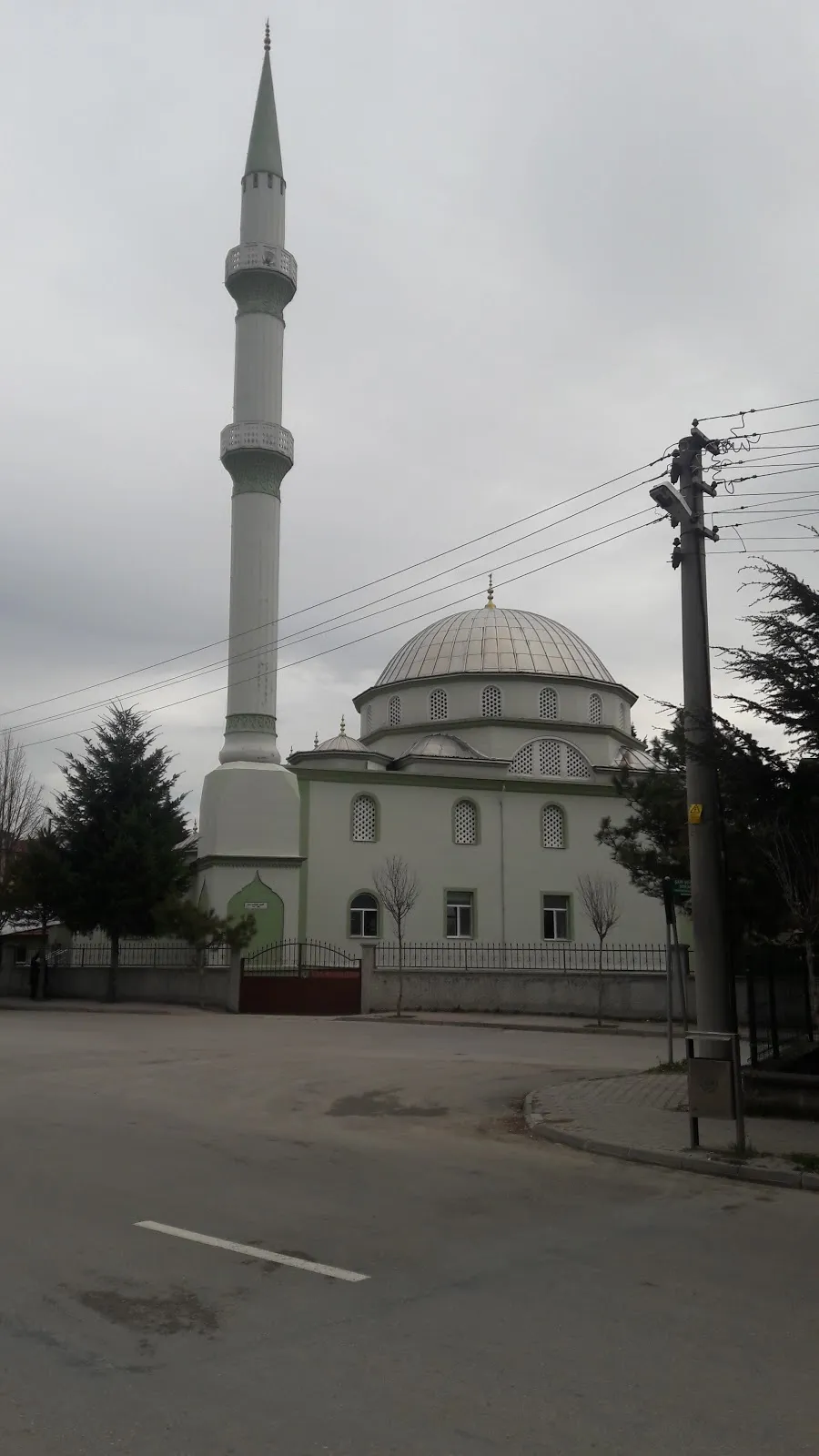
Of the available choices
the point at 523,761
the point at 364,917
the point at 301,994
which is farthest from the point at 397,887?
the point at 523,761

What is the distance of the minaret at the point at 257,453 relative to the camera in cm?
3206

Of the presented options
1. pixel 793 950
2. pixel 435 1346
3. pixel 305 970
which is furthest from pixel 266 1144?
pixel 305 970

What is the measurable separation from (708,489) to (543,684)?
1150 inches

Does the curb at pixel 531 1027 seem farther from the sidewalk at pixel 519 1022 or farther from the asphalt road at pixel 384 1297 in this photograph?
the asphalt road at pixel 384 1297

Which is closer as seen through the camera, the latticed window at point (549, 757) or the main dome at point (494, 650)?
the latticed window at point (549, 757)

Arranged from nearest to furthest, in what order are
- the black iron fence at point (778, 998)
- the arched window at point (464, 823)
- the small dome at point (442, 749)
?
the black iron fence at point (778, 998), the arched window at point (464, 823), the small dome at point (442, 749)

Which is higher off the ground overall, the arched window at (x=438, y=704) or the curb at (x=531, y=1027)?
the arched window at (x=438, y=704)

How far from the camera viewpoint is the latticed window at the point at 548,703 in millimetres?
39938

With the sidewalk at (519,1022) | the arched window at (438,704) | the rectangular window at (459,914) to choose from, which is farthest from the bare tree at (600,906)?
the arched window at (438,704)

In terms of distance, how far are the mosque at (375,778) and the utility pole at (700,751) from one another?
21231mm

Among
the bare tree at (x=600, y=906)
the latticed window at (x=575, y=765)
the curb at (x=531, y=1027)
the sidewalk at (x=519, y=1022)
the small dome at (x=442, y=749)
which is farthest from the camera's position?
the latticed window at (x=575, y=765)

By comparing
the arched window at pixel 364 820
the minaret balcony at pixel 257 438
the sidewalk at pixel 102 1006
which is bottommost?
the sidewalk at pixel 102 1006

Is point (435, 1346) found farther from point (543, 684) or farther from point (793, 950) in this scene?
point (543, 684)

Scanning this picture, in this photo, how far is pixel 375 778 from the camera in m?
34.5
